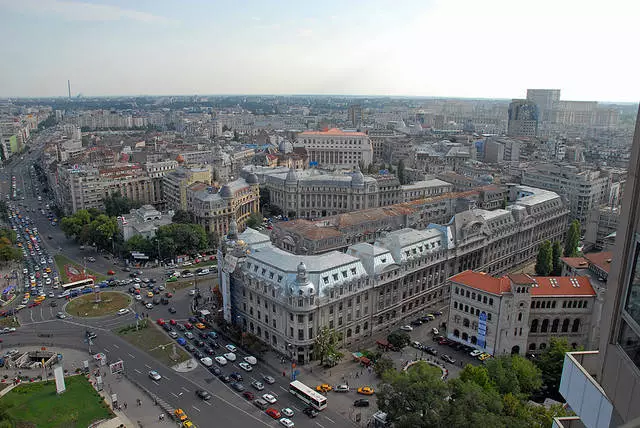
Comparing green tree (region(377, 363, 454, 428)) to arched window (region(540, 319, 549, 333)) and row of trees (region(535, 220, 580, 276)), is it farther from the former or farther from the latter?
row of trees (region(535, 220, 580, 276))

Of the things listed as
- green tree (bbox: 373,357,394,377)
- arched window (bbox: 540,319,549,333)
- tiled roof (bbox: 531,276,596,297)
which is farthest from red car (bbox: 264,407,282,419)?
arched window (bbox: 540,319,549,333)

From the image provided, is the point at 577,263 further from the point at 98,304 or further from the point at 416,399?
the point at 98,304

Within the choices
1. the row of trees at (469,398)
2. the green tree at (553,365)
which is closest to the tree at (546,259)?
the green tree at (553,365)

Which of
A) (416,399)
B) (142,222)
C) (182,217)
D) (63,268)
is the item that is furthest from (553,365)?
(63,268)

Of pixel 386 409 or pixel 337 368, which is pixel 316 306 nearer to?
pixel 337 368

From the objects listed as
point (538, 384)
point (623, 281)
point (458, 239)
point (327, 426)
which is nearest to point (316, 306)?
point (327, 426)

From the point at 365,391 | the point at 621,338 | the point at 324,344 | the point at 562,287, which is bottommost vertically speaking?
the point at 365,391
